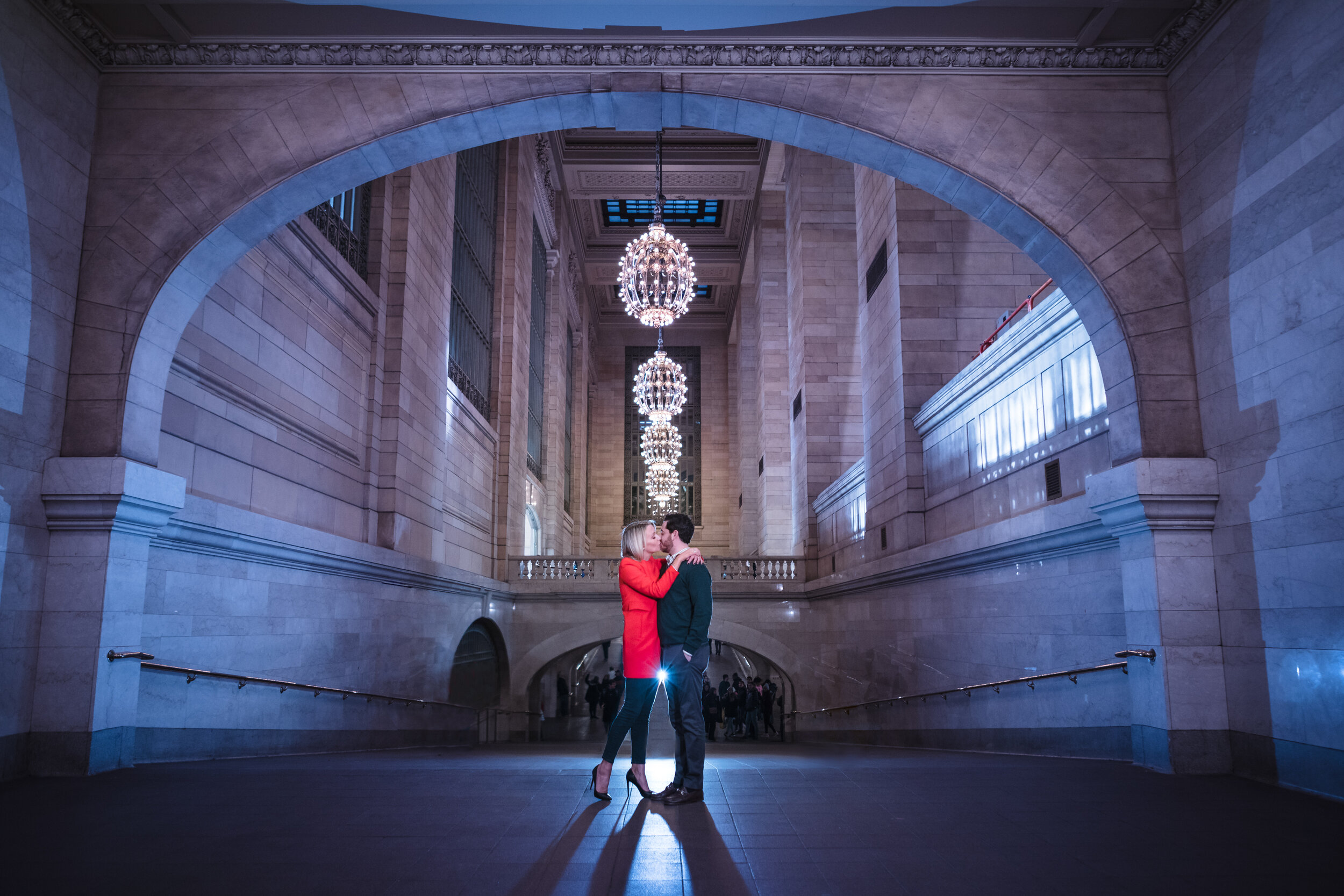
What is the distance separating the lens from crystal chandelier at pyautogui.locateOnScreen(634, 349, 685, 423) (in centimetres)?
1526

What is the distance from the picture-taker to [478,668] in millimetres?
17297

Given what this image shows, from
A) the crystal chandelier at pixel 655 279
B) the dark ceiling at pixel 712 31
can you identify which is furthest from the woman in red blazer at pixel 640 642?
the crystal chandelier at pixel 655 279

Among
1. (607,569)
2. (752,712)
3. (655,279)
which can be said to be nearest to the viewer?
(655,279)

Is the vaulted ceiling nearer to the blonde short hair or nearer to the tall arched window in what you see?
the tall arched window

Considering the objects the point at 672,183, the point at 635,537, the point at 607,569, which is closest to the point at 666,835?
the point at 635,537

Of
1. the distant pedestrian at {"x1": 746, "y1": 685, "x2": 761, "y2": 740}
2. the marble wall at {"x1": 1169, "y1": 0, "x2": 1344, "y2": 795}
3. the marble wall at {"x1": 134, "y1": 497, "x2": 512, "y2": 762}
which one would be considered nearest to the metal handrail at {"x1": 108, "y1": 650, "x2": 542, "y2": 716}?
the marble wall at {"x1": 134, "y1": 497, "x2": 512, "y2": 762}

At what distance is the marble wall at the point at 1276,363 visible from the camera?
5000 millimetres

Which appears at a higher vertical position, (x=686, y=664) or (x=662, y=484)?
(x=662, y=484)

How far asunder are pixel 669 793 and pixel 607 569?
1492 cm

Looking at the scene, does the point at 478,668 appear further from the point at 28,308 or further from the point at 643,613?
the point at 643,613

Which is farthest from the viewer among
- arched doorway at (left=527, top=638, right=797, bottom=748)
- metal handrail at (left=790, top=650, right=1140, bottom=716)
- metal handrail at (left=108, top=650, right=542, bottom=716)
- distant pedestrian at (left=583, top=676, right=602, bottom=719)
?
distant pedestrian at (left=583, top=676, right=602, bottom=719)

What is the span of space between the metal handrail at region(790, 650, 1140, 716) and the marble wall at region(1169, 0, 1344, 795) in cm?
79

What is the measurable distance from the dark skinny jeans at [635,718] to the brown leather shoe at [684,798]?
26 cm

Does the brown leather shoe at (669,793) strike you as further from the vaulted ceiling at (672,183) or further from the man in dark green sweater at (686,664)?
the vaulted ceiling at (672,183)
